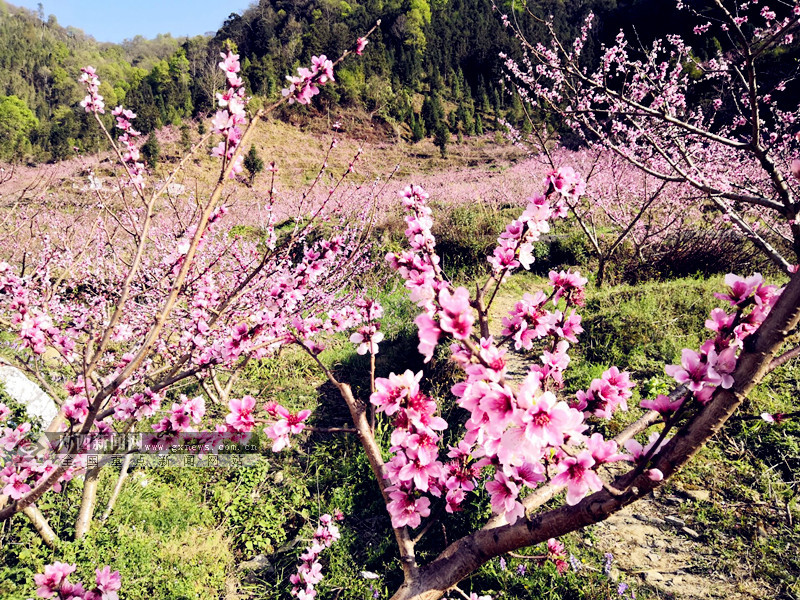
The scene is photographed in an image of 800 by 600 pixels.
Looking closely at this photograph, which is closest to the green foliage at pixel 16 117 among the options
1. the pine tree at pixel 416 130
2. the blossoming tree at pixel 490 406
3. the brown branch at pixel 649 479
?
the pine tree at pixel 416 130

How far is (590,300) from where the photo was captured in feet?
17.6

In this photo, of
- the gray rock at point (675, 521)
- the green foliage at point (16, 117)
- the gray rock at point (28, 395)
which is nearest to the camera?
the gray rock at point (675, 521)

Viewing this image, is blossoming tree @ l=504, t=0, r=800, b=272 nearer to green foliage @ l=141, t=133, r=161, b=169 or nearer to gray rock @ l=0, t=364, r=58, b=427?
gray rock @ l=0, t=364, r=58, b=427

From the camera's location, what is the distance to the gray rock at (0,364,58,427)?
13.2 ft

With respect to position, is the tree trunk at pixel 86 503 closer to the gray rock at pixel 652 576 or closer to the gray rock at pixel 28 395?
the gray rock at pixel 28 395

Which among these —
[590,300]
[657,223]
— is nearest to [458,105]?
[657,223]

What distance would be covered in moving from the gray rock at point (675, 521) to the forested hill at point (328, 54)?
25410 millimetres

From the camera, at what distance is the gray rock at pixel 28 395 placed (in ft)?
13.2

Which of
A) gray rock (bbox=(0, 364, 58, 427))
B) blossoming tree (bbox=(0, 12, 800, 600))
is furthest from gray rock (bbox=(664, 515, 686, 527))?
gray rock (bbox=(0, 364, 58, 427))

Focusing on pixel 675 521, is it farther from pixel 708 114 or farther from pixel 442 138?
pixel 442 138

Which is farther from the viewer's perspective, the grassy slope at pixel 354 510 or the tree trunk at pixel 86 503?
the tree trunk at pixel 86 503

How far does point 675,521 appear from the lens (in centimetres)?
288

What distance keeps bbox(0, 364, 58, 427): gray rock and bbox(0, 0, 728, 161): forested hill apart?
2381 cm

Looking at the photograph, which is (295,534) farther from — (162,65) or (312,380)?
(162,65)
